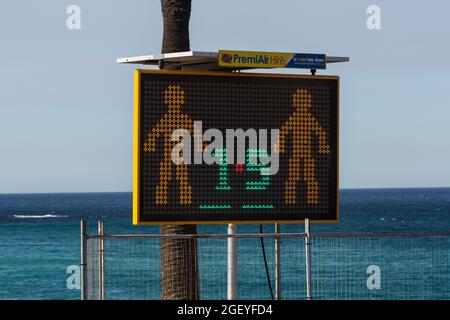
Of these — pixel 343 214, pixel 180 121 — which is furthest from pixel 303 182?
pixel 343 214

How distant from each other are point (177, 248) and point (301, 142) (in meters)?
2.95

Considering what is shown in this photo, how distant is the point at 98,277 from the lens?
16.1 metres

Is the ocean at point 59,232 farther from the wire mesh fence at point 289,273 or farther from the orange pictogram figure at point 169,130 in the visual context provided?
the orange pictogram figure at point 169,130

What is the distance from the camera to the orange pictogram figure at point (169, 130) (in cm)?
1546

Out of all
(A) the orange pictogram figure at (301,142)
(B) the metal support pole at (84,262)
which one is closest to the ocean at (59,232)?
(A) the orange pictogram figure at (301,142)

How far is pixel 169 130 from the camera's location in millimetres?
15477

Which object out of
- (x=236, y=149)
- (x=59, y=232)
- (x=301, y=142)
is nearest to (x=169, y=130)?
(x=236, y=149)

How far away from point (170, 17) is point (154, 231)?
238 feet

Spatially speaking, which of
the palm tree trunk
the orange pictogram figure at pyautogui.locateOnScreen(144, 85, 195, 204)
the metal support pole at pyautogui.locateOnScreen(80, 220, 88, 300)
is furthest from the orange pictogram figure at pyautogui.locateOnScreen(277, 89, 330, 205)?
the metal support pole at pyautogui.locateOnScreen(80, 220, 88, 300)

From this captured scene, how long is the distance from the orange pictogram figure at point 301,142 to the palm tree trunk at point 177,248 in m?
1.67

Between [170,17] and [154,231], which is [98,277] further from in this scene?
[154,231]

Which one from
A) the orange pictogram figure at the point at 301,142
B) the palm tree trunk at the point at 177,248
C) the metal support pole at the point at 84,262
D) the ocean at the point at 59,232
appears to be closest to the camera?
the metal support pole at the point at 84,262

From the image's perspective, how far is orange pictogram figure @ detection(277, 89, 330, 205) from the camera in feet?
52.5

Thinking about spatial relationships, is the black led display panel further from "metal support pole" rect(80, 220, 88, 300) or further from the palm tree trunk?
"metal support pole" rect(80, 220, 88, 300)
